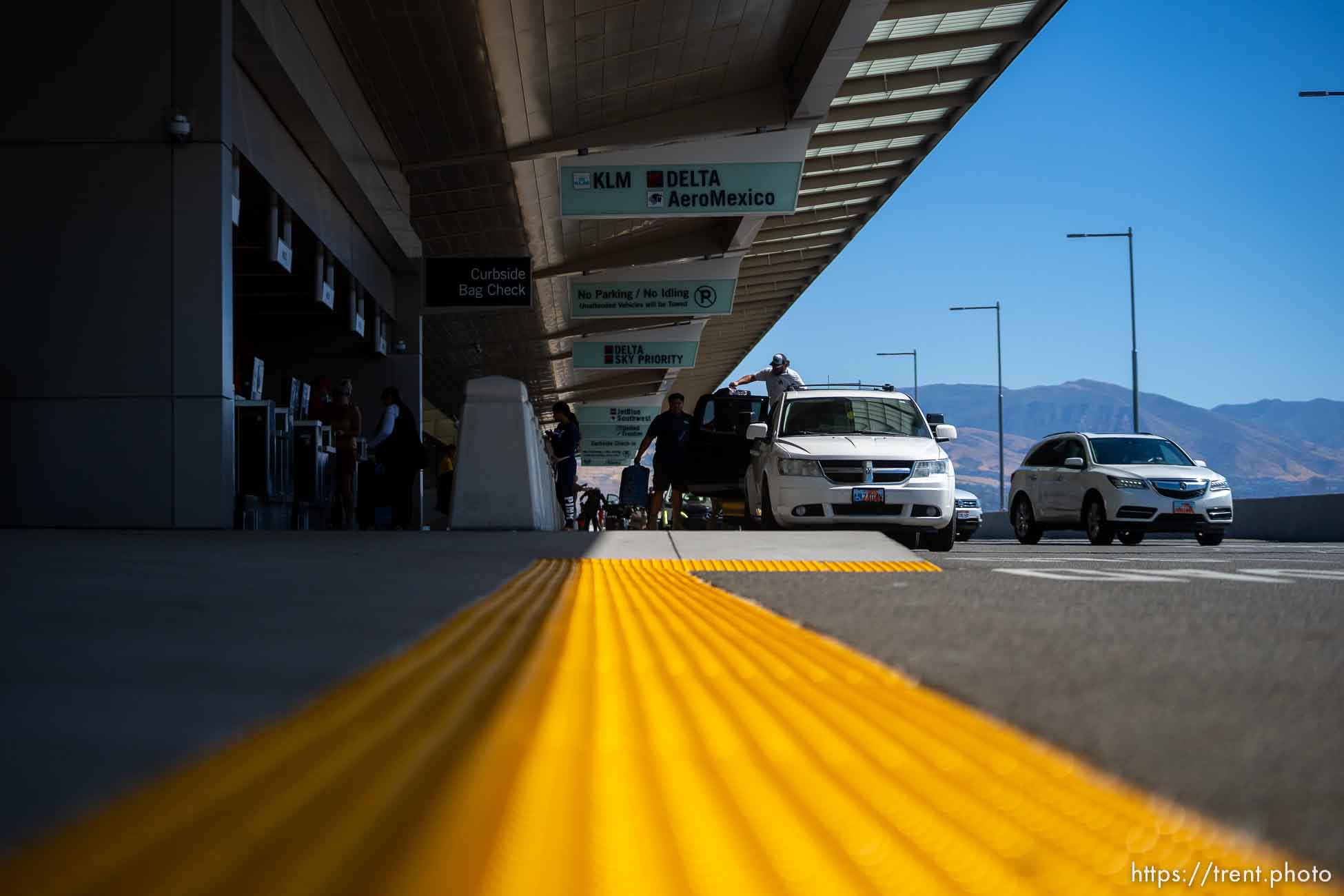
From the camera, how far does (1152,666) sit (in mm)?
2896

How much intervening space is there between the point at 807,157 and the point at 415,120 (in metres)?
9.34

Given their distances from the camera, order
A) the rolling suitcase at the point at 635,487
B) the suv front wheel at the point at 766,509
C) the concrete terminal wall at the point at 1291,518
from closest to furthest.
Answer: the suv front wheel at the point at 766,509
the concrete terminal wall at the point at 1291,518
the rolling suitcase at the point at 635,487

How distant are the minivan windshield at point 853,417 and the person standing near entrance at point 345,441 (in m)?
5.09

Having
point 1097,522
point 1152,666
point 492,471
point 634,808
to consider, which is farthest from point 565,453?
point 634,808

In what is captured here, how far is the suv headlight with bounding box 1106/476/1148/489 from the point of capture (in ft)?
53.5

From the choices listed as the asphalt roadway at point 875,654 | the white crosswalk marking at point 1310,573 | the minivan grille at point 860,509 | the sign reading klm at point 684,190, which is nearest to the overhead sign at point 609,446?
the sign reading klm at point 684,190

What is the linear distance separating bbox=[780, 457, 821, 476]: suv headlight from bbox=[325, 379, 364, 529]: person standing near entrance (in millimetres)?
5245

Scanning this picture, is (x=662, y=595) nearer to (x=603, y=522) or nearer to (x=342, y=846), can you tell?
(x=342, y=846)

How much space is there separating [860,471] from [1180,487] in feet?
19.6

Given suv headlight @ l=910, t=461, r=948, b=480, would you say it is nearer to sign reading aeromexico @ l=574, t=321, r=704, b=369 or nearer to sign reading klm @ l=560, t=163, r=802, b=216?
sign reading klm @ l=560, t=163, r=802, b=216

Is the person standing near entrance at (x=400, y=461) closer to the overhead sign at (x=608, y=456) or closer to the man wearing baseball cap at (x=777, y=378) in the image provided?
the man wearing baseball cap at (x=777, y=378)

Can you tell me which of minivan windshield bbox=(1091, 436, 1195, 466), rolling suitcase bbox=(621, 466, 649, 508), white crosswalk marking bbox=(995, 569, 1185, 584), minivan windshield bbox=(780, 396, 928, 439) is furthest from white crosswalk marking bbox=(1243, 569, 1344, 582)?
rolling suitcase bbox=(621, 466, 649, 508)

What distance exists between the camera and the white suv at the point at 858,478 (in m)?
12.4

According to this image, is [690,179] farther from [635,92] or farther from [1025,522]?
[1025,522]
